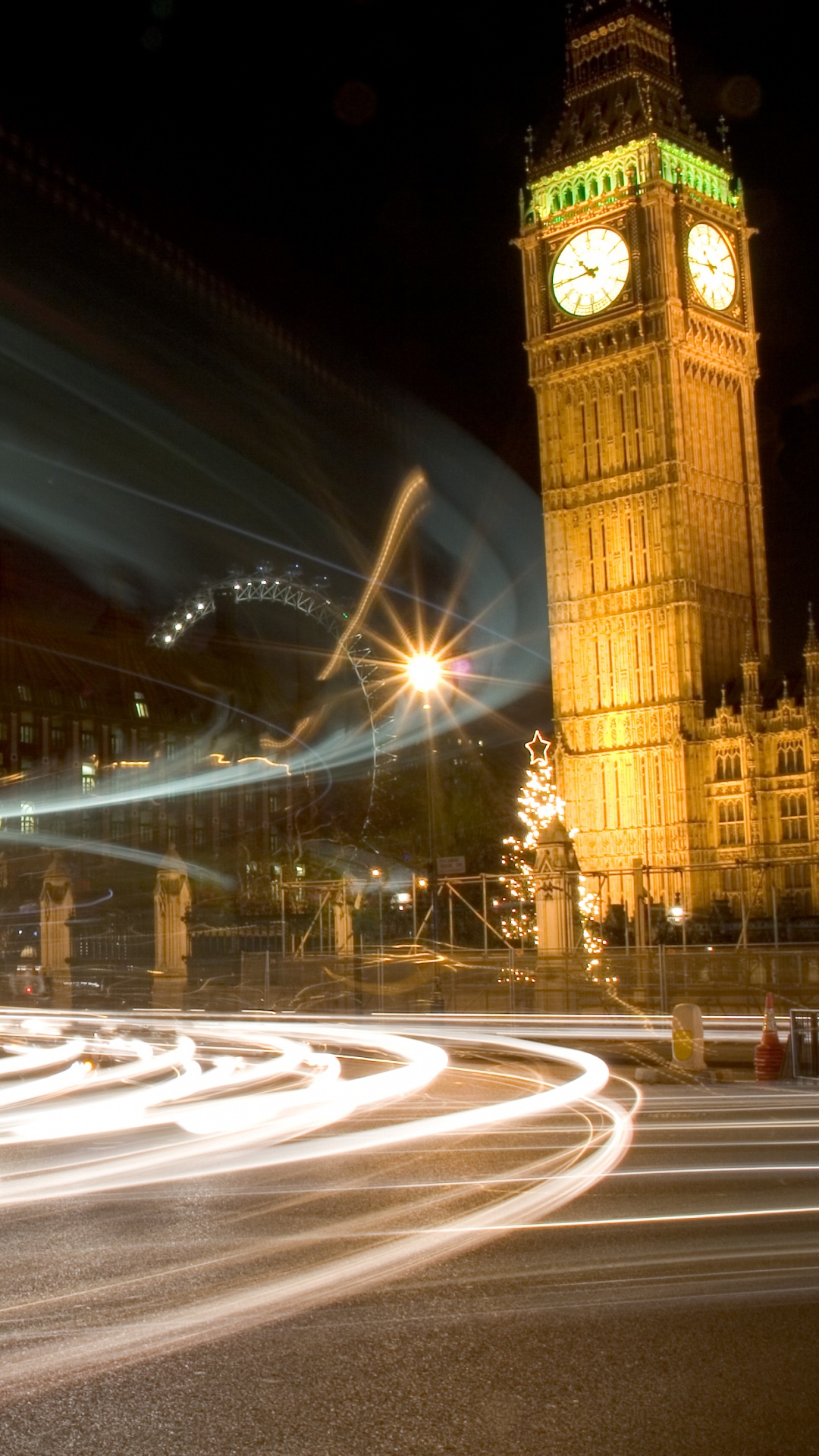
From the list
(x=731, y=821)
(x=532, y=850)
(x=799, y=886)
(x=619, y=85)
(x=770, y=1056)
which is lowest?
(x=770, y=1056)

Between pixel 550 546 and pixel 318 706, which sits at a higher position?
pixel 550 546

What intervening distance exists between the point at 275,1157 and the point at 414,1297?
5.42 meters

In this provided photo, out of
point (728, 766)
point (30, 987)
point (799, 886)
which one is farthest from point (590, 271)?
point (30, 987)

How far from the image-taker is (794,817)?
74.5 meters

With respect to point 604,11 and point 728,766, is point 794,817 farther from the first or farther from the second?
point 604,11

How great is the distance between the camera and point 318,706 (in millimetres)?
83562

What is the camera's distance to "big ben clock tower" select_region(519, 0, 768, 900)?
258 feet

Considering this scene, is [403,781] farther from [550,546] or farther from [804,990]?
[804,990]

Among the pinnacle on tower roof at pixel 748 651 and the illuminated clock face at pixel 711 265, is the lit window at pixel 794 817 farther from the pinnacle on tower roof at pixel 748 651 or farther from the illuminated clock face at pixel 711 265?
the illuminated clock face at pixel 711 265

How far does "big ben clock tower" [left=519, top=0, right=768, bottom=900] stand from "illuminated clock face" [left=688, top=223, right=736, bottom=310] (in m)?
0.11

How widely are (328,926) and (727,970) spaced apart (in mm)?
21051

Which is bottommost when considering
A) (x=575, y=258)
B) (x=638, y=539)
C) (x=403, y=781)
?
(x=403, y=781)

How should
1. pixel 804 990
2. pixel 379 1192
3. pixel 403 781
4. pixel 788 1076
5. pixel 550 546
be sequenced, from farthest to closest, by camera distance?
pixel 550 546
pixel 403 781
pixel 804 990
pixel 788 1076
pixel 379 1192

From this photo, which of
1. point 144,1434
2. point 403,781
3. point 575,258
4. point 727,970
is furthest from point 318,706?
point 144,1434
